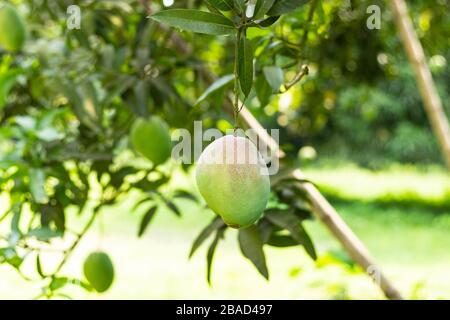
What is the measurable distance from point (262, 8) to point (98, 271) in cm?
73

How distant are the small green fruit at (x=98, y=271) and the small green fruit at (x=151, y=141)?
0.66 ft

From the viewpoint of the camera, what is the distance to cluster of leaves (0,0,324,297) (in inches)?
39.3

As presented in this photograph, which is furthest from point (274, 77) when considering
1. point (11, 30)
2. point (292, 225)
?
point (11, 30)

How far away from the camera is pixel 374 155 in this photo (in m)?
8.99

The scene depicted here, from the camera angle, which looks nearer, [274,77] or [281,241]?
[274,77]

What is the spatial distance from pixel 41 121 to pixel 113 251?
11.2ft

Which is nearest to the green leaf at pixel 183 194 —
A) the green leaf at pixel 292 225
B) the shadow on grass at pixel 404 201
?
the green leaf at pixel 292 225

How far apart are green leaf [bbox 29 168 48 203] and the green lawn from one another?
513mm

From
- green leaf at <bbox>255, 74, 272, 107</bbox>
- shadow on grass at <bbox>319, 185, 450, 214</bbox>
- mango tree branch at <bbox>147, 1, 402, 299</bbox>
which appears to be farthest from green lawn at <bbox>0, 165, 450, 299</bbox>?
green leaf at <bbox>255, 74, 272, 107</bbox>

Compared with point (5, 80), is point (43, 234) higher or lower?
lower

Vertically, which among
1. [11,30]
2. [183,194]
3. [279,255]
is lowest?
[279,255]

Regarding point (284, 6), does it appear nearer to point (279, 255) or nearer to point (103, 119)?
point (103, 119)

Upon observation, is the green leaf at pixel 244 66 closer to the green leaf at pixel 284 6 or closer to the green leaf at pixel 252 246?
the green leaf at pixel 284 6

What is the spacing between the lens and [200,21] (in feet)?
1.97
